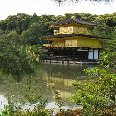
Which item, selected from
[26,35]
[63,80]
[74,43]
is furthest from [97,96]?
[26,35]

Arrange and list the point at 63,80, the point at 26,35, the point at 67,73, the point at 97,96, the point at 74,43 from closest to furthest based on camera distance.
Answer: the point at 97,96 → the point at 63,80 → the point at 67,73 → the point at 74,43 → the point at 26,35

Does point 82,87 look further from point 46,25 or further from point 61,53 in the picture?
point 46,25

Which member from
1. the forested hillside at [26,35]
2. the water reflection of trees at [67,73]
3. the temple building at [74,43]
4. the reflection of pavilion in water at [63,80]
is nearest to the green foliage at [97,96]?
the forested hillside at [26,35]

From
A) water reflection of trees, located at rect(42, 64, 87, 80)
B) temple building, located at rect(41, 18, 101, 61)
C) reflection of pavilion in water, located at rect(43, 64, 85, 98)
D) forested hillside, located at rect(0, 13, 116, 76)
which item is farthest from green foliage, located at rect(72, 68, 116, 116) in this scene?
temple building, located at rect(41, 18, 101, 61)

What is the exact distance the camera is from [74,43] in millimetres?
35656

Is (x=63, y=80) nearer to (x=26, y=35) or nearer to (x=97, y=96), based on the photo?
(x=97, y=96)

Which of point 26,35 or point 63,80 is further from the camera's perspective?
point 26,35

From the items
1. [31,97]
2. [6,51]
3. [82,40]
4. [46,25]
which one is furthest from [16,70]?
[46,25]

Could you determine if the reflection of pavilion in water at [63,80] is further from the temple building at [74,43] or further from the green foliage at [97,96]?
the temple building at [74,43]

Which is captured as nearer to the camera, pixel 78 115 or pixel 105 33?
pixel 78 115

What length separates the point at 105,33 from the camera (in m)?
42.7

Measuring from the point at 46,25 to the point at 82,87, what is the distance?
45.9 metres

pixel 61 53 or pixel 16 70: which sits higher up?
pixel 16 70

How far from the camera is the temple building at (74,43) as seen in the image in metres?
35.7
